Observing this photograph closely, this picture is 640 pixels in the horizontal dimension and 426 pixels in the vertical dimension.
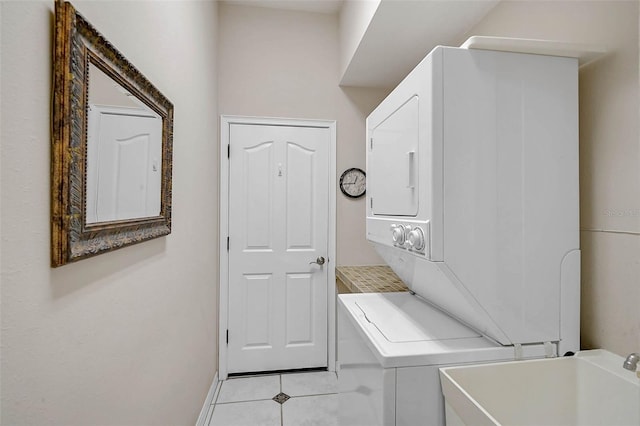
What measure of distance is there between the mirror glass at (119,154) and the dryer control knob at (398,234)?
0.97m

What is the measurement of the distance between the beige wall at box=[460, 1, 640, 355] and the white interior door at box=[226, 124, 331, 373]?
1.80 meters

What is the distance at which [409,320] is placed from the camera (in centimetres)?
144

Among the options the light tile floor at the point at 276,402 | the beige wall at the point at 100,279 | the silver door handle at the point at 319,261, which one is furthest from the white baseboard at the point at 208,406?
the silver door handle at the point at 319,261

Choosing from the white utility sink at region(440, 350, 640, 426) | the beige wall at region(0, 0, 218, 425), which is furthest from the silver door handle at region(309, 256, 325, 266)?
the white utility sink at region(440, 350, 640, 426)

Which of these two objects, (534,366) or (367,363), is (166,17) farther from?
(534,366)

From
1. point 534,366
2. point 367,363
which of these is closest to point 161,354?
point 367,363

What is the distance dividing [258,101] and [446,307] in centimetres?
213

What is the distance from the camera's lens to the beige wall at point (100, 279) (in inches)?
23.7

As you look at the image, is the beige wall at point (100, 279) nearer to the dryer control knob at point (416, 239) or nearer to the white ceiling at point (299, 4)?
the white ceiling at point (299, 4)

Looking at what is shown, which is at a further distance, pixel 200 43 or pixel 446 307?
pixel 200 43

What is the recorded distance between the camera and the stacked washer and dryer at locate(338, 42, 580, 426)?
3.56 feet

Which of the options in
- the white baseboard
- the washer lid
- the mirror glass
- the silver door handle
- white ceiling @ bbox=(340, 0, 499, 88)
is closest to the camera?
the mirror glass

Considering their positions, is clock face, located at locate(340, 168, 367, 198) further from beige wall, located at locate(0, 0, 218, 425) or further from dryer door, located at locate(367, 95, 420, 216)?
→ beige wall, located at locate(0, 0, 218, 425)

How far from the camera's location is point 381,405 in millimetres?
1096
